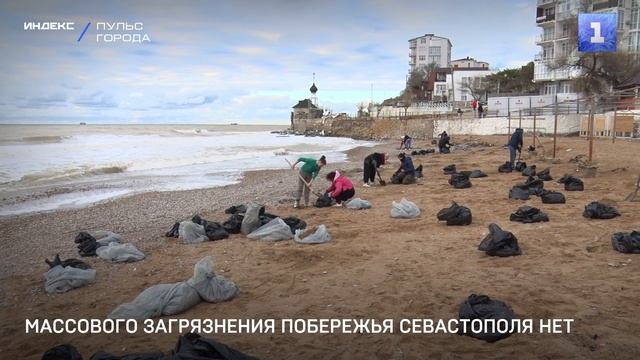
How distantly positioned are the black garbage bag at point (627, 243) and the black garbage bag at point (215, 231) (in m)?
5.35

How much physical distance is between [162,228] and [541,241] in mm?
6257

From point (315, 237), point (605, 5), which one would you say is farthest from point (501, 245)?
point (605, 5)

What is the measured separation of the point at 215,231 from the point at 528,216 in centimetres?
500

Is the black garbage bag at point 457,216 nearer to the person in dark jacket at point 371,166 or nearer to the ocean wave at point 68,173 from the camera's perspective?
the person in dark jacket at point 371,166

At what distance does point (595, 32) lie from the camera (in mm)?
21703

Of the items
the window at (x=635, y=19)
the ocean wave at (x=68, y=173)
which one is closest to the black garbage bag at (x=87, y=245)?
the ocean wave at (x=68, y=173)

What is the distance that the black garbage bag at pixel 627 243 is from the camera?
17.4 feet

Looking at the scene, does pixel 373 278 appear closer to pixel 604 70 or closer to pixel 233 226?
pixel 233 226

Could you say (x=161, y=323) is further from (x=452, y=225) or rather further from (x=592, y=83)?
(x=592, y=83)

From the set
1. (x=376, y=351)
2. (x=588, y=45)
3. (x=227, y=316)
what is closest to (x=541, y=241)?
(x=376, y=351)

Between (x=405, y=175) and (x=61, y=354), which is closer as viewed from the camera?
(x=61, y=354)

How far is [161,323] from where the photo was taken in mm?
4168

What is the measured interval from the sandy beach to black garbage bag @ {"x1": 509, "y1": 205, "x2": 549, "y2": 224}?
7.1 inches

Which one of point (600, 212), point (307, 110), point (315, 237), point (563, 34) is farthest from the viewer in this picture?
point (307, 110)
